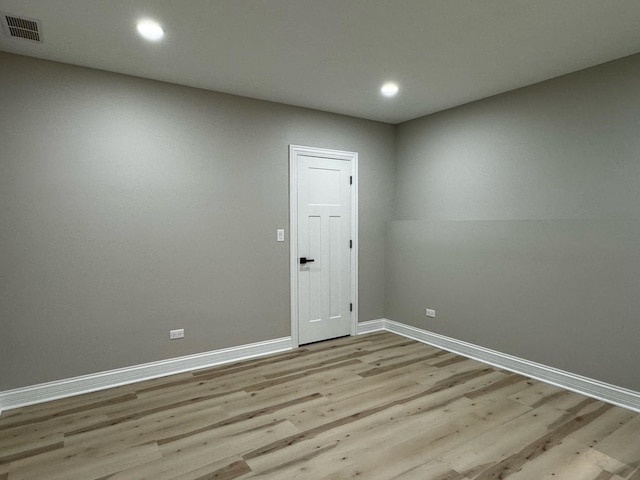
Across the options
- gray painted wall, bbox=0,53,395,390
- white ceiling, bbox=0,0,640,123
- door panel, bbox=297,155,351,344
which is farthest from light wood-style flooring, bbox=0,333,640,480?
white ceiling, bbox=0,0,640,123

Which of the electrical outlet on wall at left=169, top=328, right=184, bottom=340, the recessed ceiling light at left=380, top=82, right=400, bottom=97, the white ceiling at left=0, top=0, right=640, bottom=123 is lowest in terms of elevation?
the electrical outlet on wall at left=169, top=328, right=184, bottom=340

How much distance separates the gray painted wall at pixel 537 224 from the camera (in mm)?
2945

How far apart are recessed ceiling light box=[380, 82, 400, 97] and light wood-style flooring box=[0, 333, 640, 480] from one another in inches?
107

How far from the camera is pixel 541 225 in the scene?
3436mm

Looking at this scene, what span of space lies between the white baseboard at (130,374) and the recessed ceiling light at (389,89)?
9.11ft

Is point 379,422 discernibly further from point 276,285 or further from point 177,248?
point 177,248

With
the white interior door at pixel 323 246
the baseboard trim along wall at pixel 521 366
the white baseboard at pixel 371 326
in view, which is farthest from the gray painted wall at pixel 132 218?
the baseboard trim along wall at pixel 521 366

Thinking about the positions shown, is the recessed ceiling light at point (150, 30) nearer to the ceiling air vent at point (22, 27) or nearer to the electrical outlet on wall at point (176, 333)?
the ceiling air vent at point (22, 27)

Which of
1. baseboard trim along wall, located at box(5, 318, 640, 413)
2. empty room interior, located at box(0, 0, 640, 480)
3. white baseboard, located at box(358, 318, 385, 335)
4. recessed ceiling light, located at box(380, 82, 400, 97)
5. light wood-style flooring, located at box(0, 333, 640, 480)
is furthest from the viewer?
white baseboard, located at box(358, 318, 385, 335)

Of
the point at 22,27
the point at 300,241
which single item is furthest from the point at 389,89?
the point at 22,27

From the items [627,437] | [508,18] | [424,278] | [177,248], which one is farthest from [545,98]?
[177,248]

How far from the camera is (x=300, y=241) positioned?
429 centimetres

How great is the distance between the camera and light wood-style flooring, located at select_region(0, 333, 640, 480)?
218 centimetres

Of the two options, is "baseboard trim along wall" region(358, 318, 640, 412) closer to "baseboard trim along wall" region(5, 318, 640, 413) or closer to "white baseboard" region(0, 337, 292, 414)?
"baseboard trim along wall" region(5, 318, 640, 413)
